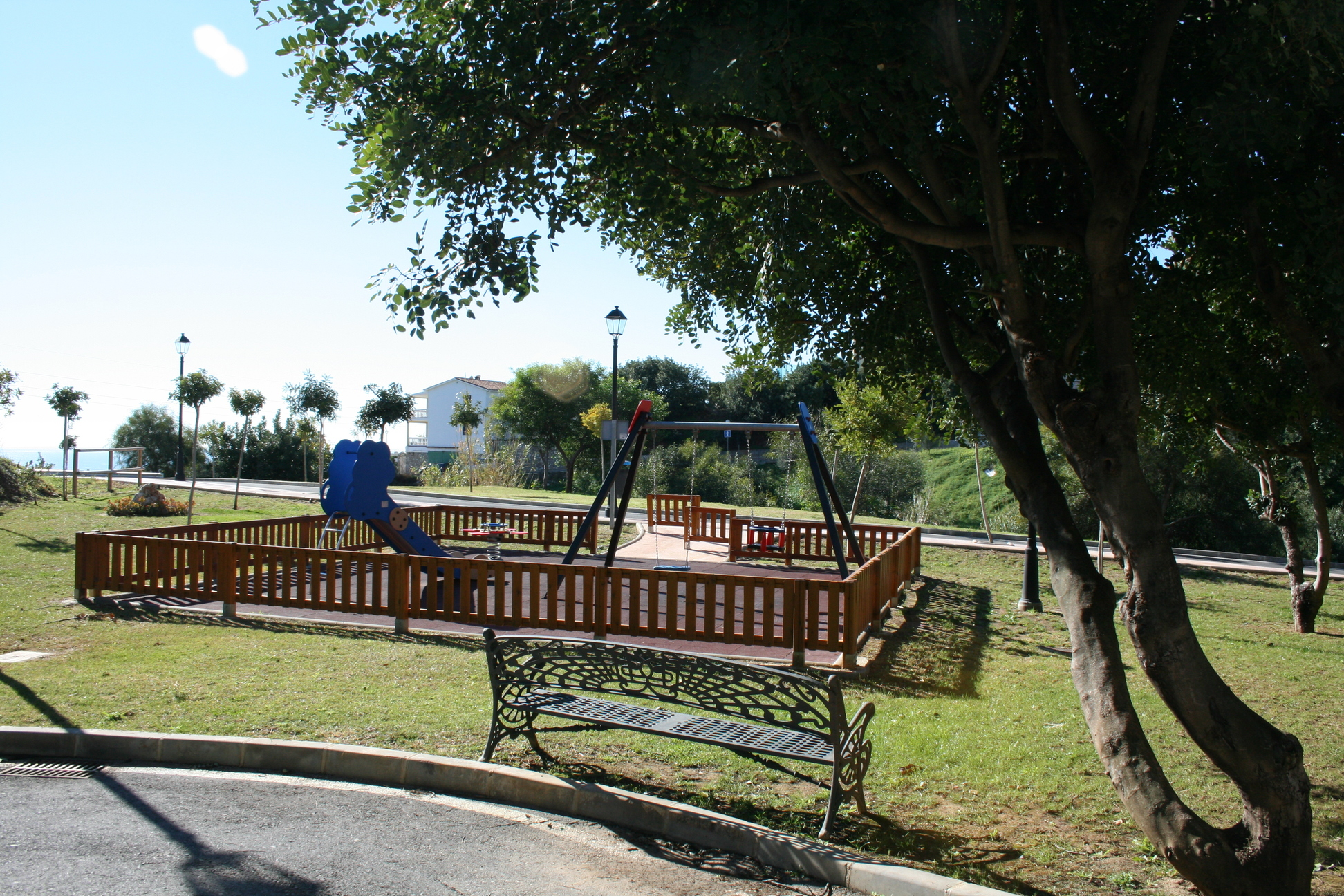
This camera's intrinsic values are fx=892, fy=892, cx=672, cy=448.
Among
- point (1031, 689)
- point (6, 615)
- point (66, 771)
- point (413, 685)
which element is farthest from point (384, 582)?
point (1031, 689)

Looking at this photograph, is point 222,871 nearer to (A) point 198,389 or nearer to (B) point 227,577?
(B) point 227,577

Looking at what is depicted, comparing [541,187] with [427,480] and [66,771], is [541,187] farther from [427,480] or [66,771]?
[427,480]

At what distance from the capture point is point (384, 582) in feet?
43.0

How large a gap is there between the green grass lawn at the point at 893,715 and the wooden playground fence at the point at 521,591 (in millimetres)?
439

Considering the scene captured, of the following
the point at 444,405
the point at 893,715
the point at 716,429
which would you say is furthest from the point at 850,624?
the point at 444,405

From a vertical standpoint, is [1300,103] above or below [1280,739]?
above

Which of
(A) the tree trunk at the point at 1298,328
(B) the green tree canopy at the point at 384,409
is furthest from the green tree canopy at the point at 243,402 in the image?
(A) the tree trunk at the point at 1298,328

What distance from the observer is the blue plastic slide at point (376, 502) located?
42.1ft

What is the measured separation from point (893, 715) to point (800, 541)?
10066 millimetres

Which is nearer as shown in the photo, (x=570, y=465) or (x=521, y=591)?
(x=521, y=591)

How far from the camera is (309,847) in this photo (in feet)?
13.6

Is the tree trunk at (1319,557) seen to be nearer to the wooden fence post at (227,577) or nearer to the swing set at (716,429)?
the swing set at (716,429)

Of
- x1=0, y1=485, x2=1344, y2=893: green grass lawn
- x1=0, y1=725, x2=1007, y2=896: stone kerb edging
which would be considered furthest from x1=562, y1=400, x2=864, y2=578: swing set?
x1=0, y1=725, x2=1007, y2=896: stone kerb edging

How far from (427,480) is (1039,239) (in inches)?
1471
